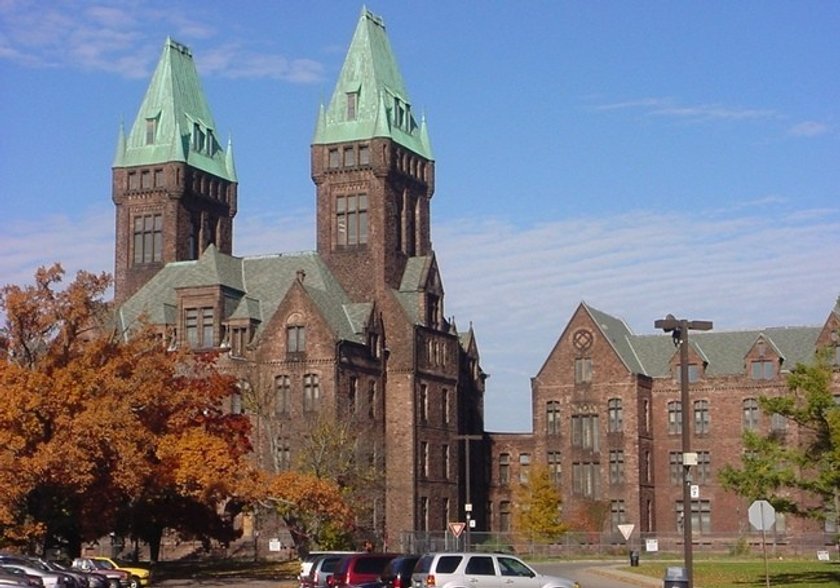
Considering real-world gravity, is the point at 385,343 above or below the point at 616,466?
above

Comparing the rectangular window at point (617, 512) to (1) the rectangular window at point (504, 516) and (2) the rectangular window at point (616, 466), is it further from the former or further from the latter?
(1) the rectangular window at point (504, 516)

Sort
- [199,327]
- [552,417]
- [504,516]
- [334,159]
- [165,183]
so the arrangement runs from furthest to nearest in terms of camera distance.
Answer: [504,516] < [552,417] < [165,183] < [334,159] < [199,327]

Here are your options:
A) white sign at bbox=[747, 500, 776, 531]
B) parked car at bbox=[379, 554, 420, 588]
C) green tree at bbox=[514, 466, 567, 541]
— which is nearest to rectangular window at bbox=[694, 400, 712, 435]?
green tree at bbox=[514, 466, 567, 541]

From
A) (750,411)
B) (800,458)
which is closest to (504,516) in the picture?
(750,411)

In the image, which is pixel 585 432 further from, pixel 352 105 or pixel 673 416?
pixel 352 105

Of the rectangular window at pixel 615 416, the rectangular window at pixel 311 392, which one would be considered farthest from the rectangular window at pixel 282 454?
the rectangular window at pixel 615 416

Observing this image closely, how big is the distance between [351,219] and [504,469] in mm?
23027

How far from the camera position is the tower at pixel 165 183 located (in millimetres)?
105375

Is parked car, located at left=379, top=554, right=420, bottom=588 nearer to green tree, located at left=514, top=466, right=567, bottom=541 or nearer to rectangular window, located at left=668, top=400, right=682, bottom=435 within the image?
green tree, located at left=514, top=466, right=567, bottom=541

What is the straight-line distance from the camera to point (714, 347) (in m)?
112

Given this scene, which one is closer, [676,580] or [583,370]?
[676,580]

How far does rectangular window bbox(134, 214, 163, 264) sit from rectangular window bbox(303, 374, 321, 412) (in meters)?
19.7

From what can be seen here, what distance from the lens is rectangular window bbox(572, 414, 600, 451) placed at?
108 meters

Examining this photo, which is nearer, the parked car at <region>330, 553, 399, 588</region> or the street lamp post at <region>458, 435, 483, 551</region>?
the parked car at <region>330, 553, 399, 588</region>
